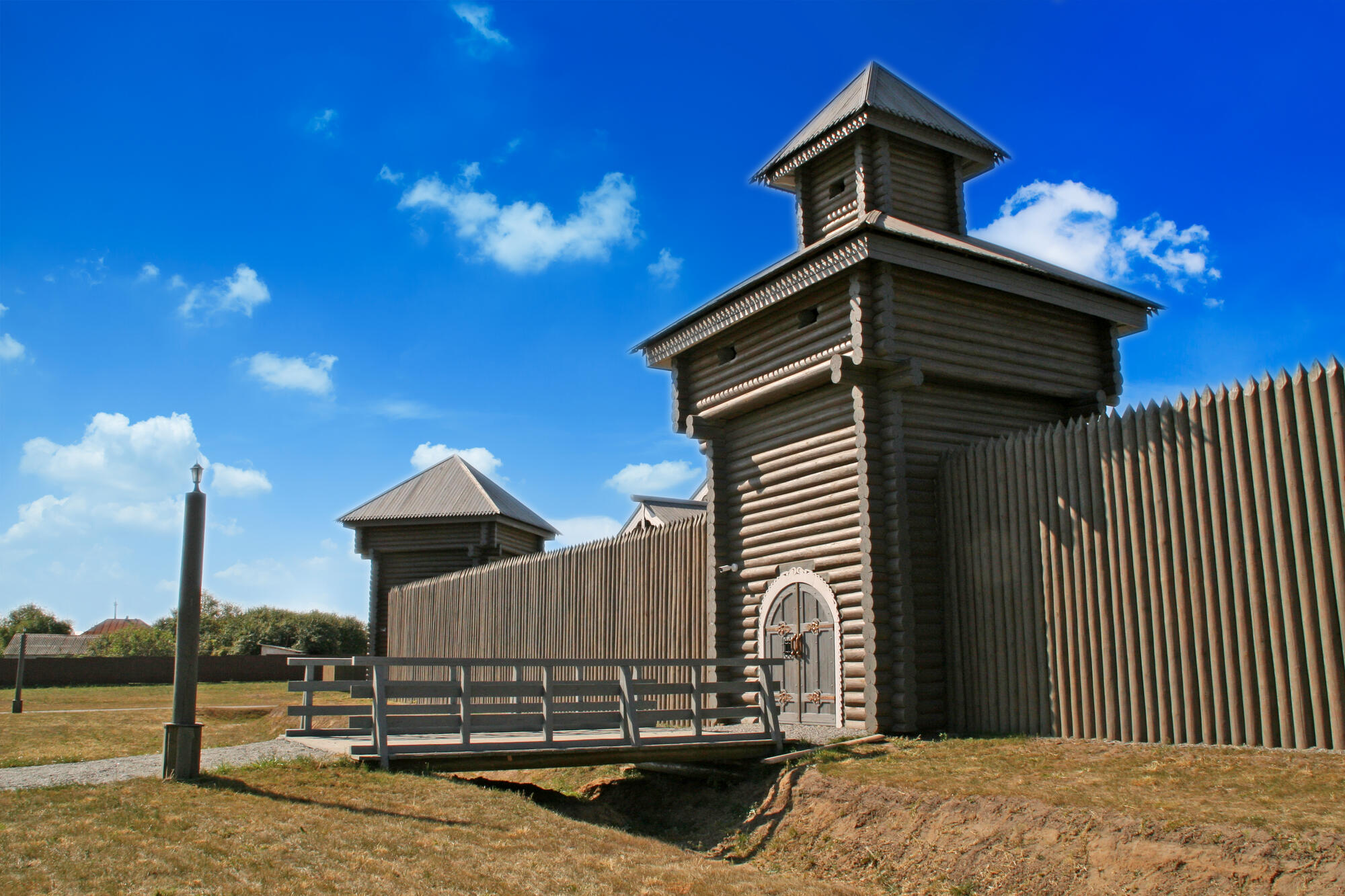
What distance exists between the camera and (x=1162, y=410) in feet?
35.2

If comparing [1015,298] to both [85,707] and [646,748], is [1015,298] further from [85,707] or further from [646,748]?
[85,707]

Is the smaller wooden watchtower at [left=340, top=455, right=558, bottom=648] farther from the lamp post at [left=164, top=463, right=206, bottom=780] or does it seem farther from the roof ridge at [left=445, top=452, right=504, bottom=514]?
the lamp post at [left=164, top=463, right=206, bottom=780]

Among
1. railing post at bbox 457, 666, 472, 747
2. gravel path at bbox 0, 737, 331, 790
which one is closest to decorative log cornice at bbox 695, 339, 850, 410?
railing post at bbox 457, 666, 472, 747

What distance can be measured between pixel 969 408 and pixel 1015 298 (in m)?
1.66

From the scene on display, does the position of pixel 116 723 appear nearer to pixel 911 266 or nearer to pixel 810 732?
pixel 810 732

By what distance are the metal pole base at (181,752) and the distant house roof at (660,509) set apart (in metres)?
22.4

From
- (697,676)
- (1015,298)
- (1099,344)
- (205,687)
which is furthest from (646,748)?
(205,687)

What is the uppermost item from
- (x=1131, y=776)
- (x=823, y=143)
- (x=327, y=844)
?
(x=823, y=143)

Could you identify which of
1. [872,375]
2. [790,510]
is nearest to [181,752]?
[790,510]

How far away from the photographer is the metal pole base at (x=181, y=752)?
9.66 metres

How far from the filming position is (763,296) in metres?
14.9

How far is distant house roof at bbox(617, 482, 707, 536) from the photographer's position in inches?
1286

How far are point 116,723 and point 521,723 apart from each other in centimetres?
1334

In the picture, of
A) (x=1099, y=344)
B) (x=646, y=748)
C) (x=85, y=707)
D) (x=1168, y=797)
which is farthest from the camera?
(x=85, y=707)
